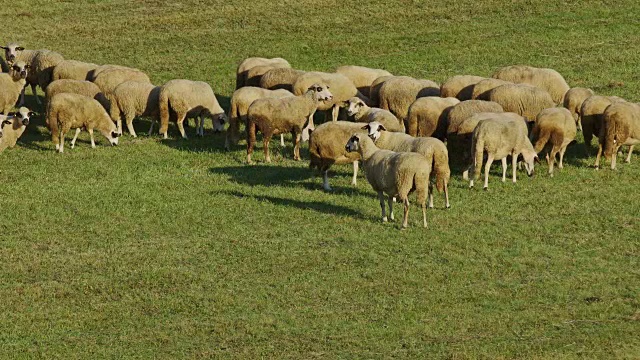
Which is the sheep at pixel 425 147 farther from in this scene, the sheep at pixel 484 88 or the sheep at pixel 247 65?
the sheep at pixel 247 65

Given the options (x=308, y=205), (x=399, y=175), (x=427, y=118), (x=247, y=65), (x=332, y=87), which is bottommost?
(x=308, y=205)

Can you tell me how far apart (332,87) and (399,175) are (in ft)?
36.2

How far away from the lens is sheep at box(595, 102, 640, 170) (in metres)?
26.5

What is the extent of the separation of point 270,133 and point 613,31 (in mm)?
20068

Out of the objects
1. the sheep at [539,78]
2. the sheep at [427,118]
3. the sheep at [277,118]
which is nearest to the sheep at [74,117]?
the sheep at [277,118]

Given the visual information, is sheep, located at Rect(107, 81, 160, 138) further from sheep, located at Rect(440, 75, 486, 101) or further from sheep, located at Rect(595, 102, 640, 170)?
sheep, located at Rect(595, 102, 640, 170)

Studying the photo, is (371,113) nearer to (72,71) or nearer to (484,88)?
(484,88)

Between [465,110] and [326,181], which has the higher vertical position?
[465,110]

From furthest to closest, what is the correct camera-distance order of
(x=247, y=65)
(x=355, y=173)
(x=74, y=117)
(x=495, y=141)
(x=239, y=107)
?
(x=247, y=65)
(x=239, y=107)
(x=74, y=117)
(x=355, y=173)
(x=495, y=141)

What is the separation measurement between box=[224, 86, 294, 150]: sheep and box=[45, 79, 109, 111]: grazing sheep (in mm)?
3961

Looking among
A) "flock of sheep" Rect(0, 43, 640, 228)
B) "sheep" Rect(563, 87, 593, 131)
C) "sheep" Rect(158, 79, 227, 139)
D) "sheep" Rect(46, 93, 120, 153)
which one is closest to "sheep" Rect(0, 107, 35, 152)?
"flock of sheep" Rect(0, 43, 640, 228)

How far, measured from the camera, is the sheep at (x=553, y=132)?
26547 mm

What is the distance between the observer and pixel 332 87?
32344 millimetres


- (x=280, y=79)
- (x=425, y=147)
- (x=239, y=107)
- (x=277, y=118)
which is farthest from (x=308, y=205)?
(x=280, y=79)
